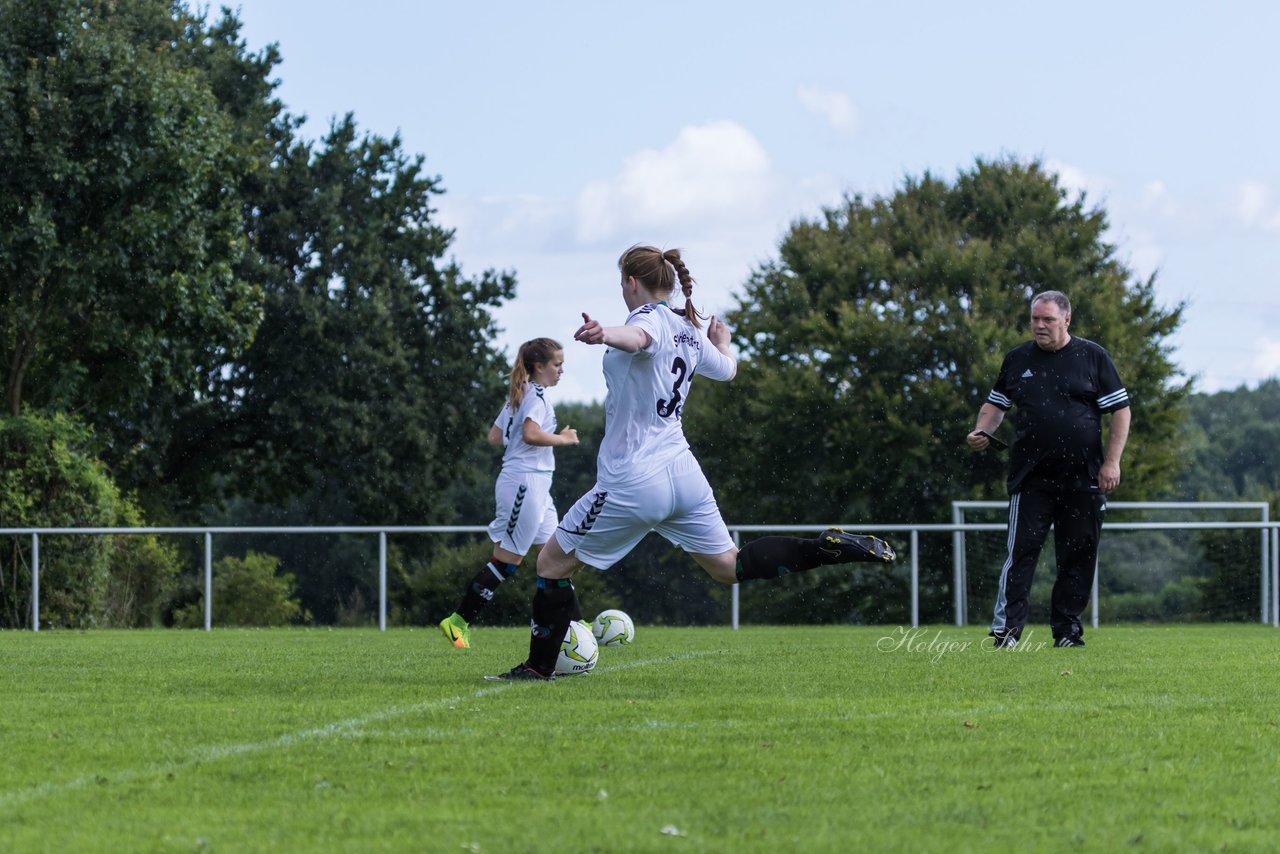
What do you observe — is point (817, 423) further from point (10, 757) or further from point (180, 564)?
point (10, 757)

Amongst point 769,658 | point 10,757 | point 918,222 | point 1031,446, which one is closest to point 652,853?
point 10,757

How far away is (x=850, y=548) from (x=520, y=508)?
374 cm

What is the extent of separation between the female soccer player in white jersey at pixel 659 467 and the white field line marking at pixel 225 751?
0.80 metres

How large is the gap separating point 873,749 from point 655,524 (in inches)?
78.4

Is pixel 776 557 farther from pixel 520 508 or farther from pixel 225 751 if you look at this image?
pixel 520 508

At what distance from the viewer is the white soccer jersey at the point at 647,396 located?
21.5ft

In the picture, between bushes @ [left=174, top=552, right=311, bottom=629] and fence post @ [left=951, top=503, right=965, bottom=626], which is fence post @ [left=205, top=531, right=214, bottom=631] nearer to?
bushes @ [left=174, top=552, right=311, bottom=629]

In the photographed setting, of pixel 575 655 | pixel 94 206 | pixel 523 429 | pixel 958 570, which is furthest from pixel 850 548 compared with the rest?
pixel 94 206

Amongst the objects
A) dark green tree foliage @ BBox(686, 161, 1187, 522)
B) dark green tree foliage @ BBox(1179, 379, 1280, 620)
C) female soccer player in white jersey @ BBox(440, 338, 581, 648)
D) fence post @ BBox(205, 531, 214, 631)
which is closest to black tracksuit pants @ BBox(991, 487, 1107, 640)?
female soccer player in white jersey @ BBox(440, 338, 581, 648)

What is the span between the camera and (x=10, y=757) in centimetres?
484

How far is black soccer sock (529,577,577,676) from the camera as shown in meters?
7.11

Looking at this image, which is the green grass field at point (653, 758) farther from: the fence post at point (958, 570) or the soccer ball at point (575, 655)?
the fence post at point (958, 570)
